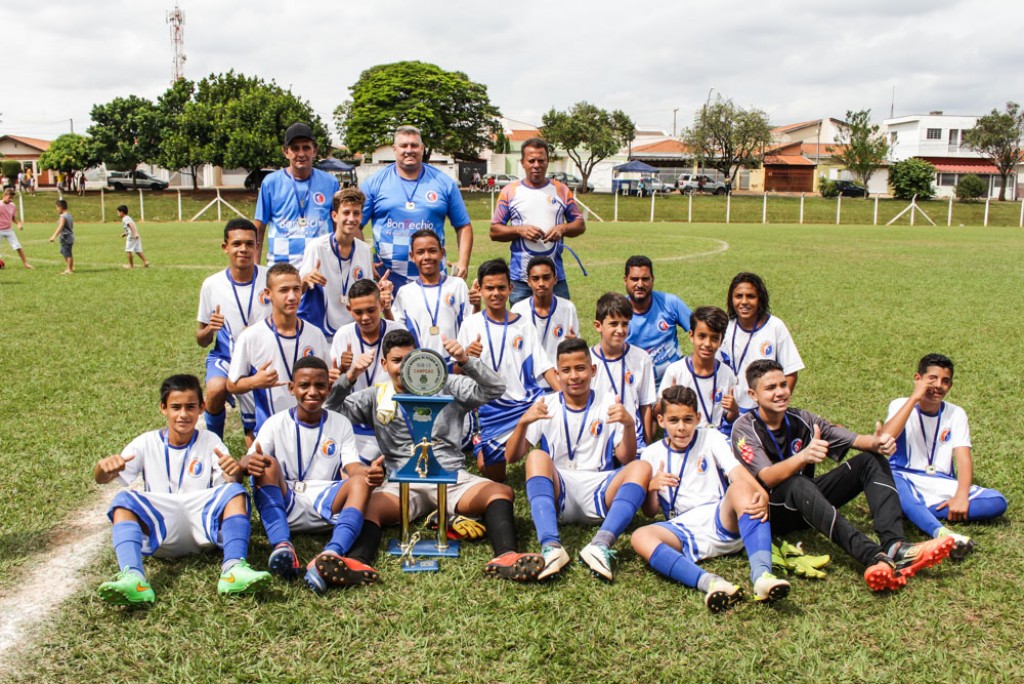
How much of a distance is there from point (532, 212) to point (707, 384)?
2.21m

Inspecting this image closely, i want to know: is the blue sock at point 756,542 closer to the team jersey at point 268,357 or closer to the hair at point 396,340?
the hair at point 396,340

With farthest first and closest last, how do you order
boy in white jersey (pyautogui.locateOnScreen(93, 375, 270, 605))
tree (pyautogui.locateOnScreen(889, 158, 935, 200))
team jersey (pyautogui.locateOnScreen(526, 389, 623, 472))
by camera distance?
tree (pyautogui.locateOnScreen(889, 158, 935, 200)) < team jersey (pyautogui.locateOnScreen(526, 389, 623, 472)) < boy in white jersey (pyautogui.locateOnScreen(93, 375, 270, 605))

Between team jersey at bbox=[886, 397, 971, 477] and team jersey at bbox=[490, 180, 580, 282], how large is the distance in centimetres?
278

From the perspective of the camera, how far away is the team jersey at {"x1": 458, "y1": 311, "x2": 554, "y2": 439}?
17.6ft

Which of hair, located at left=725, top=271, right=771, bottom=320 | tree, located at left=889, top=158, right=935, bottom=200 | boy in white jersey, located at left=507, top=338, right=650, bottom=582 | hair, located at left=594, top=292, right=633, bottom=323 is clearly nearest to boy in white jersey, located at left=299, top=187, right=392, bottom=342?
hair, located at left=594, top=292, right=633, bottom=323

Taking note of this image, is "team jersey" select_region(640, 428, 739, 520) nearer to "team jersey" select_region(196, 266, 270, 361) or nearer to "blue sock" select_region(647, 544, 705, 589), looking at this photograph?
"blue sock" select_region(647, 544, 705, 589)

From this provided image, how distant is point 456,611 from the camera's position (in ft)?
11.6

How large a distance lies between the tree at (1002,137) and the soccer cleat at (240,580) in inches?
2572

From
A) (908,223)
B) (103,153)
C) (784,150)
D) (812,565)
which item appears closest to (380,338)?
(812,565)

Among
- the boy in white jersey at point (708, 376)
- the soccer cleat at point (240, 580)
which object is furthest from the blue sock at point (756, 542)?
the soccer cleat at point (240, 580)

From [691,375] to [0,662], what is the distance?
12.4 ft

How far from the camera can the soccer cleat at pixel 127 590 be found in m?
3.37

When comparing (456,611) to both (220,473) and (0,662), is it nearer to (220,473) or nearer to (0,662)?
(220,473)

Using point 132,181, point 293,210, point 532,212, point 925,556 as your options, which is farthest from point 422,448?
point 132,181
